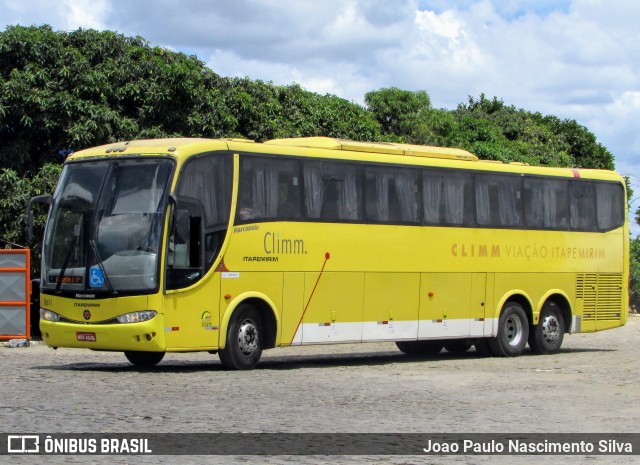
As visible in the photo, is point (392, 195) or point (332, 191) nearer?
point (332, 191)

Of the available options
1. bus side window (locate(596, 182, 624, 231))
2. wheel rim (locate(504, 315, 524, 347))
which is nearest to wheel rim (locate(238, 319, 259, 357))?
wheel rim (locate(504, 315, 524, 347))

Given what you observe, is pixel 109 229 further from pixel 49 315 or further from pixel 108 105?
pixel 108 105

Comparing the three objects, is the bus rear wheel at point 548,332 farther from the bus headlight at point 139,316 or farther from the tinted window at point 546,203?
the bus headlight at point 139,316

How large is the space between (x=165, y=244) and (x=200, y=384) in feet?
7.80

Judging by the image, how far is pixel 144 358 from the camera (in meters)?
20.2

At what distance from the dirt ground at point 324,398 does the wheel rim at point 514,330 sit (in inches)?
34.3

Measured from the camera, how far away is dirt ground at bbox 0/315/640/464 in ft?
Answer: 39.5

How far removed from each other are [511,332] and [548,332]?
Result: 1100mm

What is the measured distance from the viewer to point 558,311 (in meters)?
25.4

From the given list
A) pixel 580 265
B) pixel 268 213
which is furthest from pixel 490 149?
pixel 268 213

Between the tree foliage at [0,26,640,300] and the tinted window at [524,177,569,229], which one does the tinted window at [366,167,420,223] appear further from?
the tree foliage at [0,26,640,300]

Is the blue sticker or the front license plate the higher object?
the blue sticker

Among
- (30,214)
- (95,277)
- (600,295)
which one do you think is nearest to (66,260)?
(95,277)

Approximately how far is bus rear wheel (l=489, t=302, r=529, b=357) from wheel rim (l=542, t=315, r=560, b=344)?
566 millimetres
